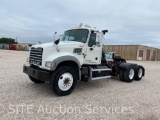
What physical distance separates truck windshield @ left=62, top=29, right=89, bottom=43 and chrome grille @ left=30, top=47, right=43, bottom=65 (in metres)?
1.67

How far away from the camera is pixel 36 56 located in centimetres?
608

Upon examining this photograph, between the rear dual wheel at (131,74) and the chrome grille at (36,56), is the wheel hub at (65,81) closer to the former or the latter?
the chrome grille at (36,56)

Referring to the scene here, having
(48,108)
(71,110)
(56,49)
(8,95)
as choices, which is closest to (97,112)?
(71,110)

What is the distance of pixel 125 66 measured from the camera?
8.91 metres

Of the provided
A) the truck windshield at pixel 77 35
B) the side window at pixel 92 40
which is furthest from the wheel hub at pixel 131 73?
the truck windshield at pixel 77 35

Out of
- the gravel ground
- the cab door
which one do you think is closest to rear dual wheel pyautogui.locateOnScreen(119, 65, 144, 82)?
the gravel ground

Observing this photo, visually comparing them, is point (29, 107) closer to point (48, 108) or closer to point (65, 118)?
point (48, 108)

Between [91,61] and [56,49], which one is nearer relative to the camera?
[56,49]

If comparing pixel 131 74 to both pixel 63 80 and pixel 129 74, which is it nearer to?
pixel 129 74

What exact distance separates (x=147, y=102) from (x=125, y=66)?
3392 mm

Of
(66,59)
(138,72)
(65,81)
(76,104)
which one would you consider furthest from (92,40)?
(138,72)

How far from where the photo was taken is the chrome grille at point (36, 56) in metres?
5.83

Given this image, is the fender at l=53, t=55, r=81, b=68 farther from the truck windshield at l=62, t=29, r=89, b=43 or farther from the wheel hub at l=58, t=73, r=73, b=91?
the truck windshield at l=62, t=29, r=89, b=43

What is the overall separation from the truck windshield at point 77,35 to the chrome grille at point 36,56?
1.67 metres
